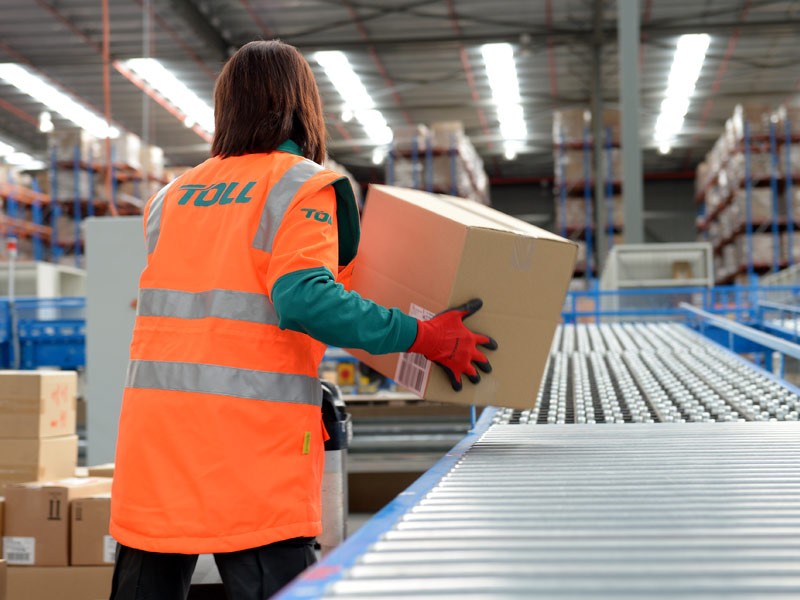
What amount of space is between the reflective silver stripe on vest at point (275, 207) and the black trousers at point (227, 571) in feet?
1.86

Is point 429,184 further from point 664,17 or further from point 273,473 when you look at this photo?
point 273,473

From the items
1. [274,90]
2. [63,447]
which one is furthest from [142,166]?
[274,90]

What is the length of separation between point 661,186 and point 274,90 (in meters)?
24.1

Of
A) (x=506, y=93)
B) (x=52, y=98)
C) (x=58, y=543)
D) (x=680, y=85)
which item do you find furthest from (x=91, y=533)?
(x=680, y=85)

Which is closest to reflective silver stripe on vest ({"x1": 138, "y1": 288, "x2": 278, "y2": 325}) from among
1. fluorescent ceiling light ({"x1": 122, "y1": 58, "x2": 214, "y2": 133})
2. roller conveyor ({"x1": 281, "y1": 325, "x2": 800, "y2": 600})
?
roller conveyor ({"x1": 281, "y1": 325, "x2": 800, "y2": 600})

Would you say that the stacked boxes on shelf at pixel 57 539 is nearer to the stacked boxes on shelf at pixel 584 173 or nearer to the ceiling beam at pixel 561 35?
the ceiling beam at pixel 561 35

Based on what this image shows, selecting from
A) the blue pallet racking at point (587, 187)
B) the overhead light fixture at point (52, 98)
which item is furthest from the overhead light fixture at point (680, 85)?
the overhead light fixture at point (52, 98)

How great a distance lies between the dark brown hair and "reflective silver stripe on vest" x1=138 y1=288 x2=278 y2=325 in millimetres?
343

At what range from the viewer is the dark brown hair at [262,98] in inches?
73.6

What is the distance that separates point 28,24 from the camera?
1408cm

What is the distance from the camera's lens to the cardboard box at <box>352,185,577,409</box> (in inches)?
81.0

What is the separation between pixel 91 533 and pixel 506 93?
51.9 feet

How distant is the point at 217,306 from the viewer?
170cm

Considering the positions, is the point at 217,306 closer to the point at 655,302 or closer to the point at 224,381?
the point at 224,381
